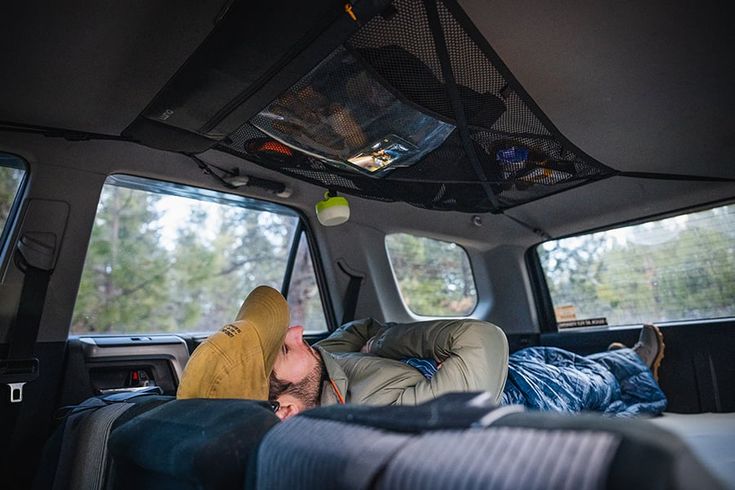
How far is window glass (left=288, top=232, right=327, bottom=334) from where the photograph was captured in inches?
127

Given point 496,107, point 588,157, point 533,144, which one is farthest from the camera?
point 588,157

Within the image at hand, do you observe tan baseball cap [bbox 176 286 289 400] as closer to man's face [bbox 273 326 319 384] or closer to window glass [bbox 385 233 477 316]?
man's face [bbox 273 326 319 384]

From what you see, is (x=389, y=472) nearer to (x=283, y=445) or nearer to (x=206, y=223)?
(x=283, y=445)

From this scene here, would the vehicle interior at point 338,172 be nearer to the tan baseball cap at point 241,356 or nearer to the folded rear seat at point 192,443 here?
the folded rear seat at point 192,443

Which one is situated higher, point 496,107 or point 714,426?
point 496,107

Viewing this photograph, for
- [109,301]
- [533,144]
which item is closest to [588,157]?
[533,144]

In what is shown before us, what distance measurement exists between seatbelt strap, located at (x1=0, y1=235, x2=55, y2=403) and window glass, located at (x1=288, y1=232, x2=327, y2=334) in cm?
145

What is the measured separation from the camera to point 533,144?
6.98 ft

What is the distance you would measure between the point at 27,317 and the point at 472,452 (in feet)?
6.66

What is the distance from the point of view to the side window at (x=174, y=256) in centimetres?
240

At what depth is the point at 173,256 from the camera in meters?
3.22

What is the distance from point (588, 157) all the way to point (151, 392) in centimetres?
214

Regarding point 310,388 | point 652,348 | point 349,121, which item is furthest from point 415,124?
point 652,348

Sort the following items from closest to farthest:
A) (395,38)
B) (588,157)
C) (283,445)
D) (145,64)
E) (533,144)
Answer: (283,445) < (395,38) < (145,64) < (533,144) < (588,157)
